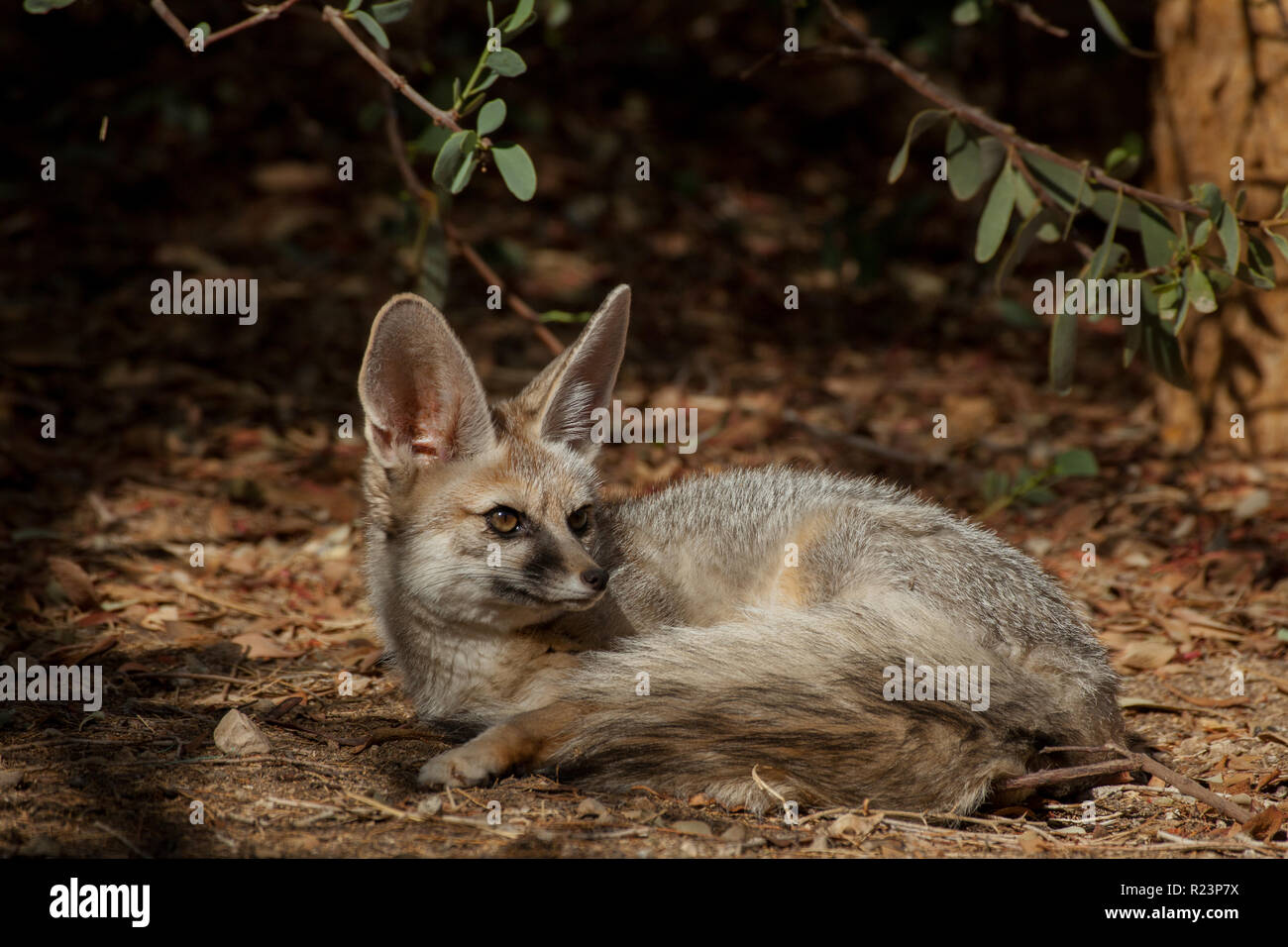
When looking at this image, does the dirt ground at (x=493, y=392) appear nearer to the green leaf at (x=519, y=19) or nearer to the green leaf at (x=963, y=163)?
the green leaf at (x=963, y=163)

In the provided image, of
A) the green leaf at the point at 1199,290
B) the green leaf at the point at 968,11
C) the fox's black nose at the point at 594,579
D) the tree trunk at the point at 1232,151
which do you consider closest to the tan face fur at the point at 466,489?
the fox's black nose at the point at 594,579

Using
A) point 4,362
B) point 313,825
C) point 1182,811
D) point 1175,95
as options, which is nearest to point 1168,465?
point 1175,95

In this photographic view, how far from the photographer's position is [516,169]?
12.3ft

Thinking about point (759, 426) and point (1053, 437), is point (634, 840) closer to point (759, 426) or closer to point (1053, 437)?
point (759, 426)

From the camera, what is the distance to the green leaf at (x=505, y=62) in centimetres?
366

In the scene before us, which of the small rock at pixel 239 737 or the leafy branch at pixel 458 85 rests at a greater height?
the leafy branch at pixel 458 85

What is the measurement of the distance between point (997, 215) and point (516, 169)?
1704 mm

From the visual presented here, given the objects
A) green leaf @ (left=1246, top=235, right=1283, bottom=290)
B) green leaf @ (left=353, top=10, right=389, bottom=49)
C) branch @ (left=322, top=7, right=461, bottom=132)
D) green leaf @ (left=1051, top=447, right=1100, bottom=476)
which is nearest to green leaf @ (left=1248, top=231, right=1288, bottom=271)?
green leaf @ (left=1246, top=235, right=1283, bottom=290)

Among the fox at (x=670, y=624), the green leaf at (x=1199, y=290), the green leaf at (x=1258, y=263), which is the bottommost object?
the fox at (x=670, y=624)

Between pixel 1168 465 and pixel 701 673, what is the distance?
3.34m

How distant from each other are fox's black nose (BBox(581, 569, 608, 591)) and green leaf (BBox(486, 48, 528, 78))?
4.83ft

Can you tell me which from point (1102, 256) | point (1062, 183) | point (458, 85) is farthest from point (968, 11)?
point (458, 85)

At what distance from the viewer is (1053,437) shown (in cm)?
631

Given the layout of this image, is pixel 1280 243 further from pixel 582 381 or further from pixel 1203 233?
pixel 582 381
